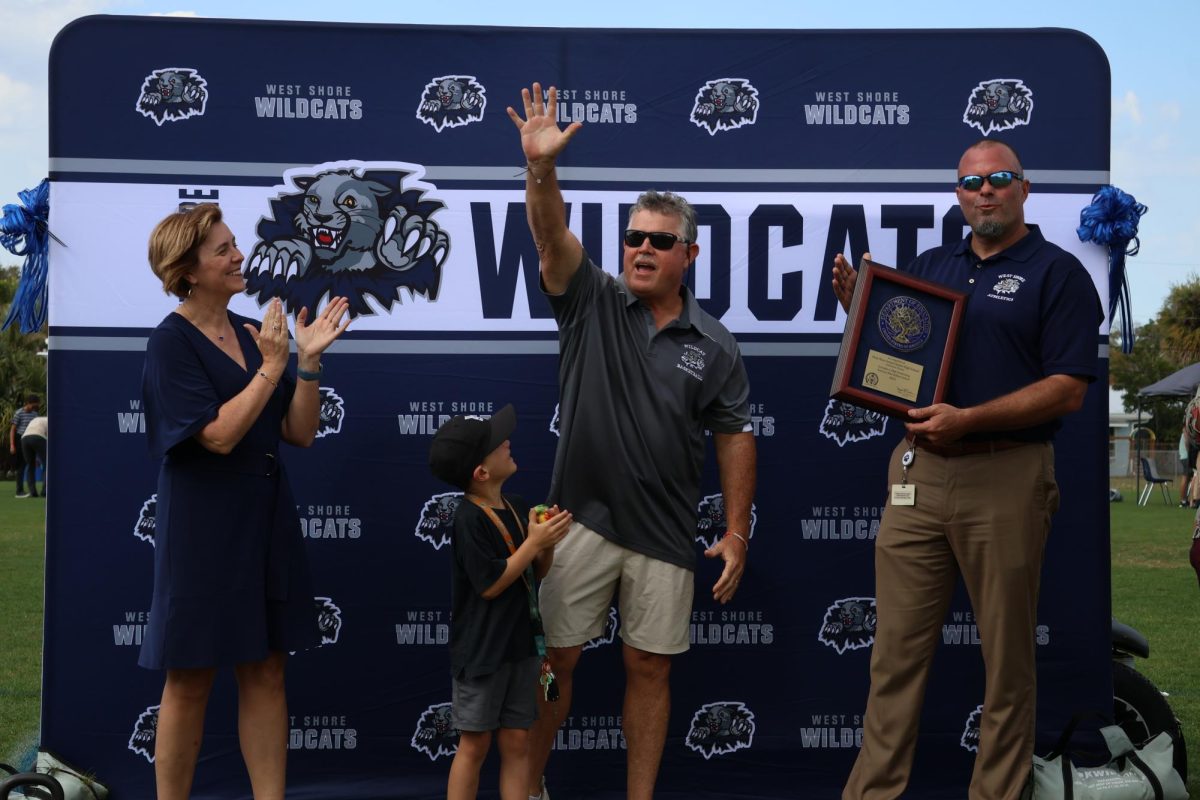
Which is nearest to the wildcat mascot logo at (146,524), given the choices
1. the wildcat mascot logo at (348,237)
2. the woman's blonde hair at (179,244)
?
the wildcat mascot logo at (348,237)

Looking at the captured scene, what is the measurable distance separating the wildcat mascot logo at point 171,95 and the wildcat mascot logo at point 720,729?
290 centimetres

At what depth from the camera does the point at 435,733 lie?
171 inches

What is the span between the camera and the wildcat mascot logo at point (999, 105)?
4410mm

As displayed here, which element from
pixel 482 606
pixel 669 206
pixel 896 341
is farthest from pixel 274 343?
pixel 896 341

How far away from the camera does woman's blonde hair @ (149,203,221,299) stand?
3396 mm

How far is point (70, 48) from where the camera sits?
13.9ft

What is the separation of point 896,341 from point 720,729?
1.65 metres

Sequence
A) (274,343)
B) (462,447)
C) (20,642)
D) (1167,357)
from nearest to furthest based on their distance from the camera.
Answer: (274,343)
(462,447)
(20,642)
(1167,357)

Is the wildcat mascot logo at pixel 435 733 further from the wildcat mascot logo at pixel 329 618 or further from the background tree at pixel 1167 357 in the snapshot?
the background tree at pixel 1167 357

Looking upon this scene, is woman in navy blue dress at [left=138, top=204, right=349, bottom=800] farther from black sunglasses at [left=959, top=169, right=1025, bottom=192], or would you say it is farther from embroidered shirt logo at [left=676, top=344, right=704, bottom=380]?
black sunglasses at [left=959, top=169, right=1025, bottom=192]

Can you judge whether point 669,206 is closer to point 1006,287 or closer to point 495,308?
point 495,308

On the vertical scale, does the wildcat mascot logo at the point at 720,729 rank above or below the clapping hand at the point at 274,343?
below

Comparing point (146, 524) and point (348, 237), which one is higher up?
point (348, 237)

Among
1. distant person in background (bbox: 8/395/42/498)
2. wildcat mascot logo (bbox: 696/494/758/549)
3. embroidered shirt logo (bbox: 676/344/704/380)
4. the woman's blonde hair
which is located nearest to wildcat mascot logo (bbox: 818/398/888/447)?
wildcat mascot logo (bbox: 696/494/758/549)
